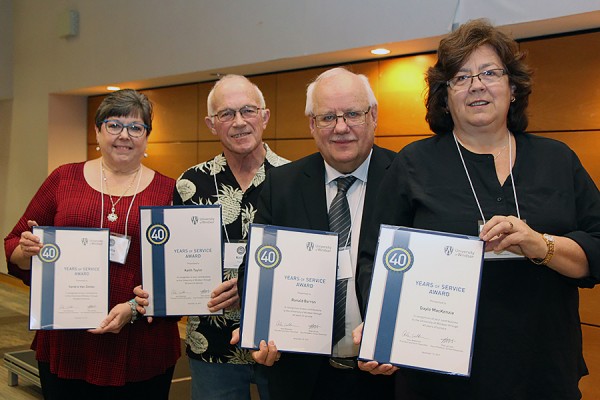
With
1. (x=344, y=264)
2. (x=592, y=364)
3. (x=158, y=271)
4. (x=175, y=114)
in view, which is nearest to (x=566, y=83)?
(x=592, y=364)

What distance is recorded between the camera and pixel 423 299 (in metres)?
1.49

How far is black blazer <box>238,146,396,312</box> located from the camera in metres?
1.83

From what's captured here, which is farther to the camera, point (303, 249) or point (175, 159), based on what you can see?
point (175, 159)

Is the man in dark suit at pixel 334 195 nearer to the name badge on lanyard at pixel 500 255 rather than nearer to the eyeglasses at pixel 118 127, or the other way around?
the name badge on lanyard at pixel 500 255

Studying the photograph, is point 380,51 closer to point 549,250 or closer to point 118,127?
point 118,127

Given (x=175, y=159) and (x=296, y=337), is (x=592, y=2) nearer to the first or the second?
(x=296, y=337)

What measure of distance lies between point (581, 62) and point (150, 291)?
3155mm

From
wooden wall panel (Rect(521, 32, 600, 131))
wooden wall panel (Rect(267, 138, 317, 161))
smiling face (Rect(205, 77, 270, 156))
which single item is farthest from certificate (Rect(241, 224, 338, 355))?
wooden wall panel (Rect(267, 138, 317, 161))

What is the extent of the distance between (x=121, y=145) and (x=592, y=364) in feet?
10.7

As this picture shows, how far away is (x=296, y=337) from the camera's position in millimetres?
1673

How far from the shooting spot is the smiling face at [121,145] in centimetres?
236

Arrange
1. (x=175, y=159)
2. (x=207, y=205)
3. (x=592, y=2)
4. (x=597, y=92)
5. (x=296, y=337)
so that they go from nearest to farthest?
(x=296, y=337) → (x=207, y=205) → (x=592, y=2) → (x=597, y=92) → (x=175, y=159)

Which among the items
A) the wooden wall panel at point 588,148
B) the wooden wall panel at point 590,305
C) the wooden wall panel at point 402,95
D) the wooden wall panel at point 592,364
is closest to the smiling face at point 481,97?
the wooden wall panel at point 588,148

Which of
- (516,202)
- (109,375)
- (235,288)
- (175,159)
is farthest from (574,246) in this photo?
(175,159)
